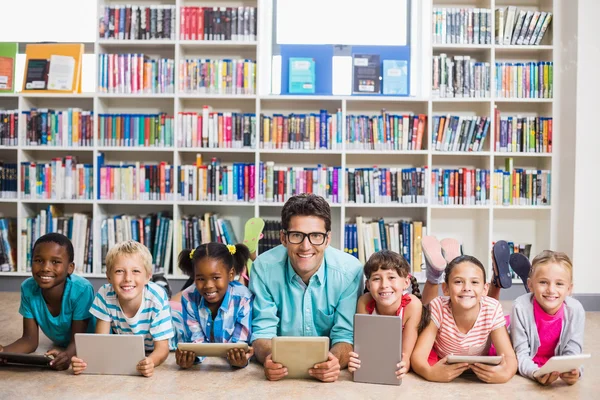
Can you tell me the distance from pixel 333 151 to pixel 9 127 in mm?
2120

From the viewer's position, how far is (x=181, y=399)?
220 centimetres

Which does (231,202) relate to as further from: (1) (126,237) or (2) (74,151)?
(2) (74,151)

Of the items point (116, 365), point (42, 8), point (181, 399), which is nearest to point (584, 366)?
point (181, 399)

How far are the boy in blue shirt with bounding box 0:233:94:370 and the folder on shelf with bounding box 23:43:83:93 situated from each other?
1968mm

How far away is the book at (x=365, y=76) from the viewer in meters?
4.36

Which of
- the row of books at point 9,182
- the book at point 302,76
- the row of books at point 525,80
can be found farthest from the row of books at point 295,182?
the row of books at point 9,182

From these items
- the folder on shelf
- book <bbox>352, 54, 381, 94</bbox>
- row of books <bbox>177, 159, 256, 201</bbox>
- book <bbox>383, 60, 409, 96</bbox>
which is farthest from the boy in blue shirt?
book <bbox>383, 60, 409, 96</bbox>

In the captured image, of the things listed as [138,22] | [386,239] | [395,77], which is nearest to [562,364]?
[386,239]

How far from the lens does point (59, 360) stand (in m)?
2.50

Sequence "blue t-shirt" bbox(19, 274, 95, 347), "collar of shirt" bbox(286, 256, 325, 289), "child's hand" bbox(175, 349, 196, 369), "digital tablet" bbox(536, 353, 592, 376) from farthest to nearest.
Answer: "blue t-shirt" bbox(19, 274, 95, 347), "collar of shirt" bbox(286, 256, 325, 289), "child's hand" bbox(175, 349, 196, 369), "digital tablet" bbox(536, 353, 592, 376)

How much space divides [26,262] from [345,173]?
7.11 feet

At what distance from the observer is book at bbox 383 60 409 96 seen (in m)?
4.36

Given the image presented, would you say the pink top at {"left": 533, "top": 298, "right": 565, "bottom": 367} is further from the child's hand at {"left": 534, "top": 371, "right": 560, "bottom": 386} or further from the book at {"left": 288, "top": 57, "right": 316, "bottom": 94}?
the book at {"left": 288, "top": 57, "right": 316, "bottom": 94}

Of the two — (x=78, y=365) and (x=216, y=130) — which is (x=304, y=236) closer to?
(x=78, y=365)
